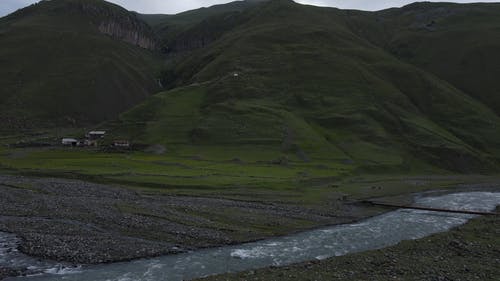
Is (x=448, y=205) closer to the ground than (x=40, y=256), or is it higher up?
closer to the ground

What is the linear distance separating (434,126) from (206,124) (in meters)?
86.3

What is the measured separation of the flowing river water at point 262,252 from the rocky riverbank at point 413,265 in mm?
4429

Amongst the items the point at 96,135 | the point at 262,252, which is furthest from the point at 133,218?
the point at 96,135

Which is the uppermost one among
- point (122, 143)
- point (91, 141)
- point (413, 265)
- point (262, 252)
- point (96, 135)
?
point (413, 265)

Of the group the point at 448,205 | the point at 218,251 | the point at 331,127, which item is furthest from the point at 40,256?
the point at 331,127

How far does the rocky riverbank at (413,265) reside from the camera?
3647 centimetres

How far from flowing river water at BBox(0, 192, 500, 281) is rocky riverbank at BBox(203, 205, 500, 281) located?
4429 millimetres

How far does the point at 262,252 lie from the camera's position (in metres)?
47.6

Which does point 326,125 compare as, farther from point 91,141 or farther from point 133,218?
point 133,218

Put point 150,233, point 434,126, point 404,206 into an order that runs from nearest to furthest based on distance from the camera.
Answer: point 150,233 → point 404,206 → point 434,126

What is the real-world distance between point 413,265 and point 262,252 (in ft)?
47.5

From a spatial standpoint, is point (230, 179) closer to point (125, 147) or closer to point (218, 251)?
point (218, 251)

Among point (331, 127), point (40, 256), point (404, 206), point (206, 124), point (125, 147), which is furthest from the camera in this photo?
point (331, 127)

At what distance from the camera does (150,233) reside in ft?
169
